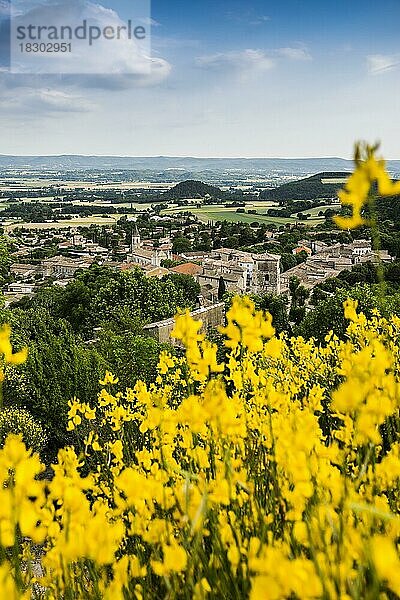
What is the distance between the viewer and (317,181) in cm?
9894

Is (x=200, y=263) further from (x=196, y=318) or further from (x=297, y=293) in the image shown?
(x=196, y=318)

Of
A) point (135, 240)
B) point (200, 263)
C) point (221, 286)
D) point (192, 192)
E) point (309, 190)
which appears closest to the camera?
point (221, 286)

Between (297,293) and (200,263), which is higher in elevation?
(200,263)

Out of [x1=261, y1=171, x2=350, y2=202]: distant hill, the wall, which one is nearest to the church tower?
[x1=261, y1=171, x2=350, y2=202]: distant hill

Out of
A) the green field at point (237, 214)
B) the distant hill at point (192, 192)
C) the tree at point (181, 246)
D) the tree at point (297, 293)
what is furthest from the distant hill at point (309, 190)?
the tree at point (297, 293)

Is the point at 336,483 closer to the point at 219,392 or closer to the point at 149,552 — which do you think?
the point at 219,392

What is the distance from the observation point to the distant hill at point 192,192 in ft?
400

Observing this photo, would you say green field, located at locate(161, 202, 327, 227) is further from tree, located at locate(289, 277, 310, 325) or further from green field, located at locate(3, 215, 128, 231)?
tree, located at locate(289, 277, 310, 325)

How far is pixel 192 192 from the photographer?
125 meters

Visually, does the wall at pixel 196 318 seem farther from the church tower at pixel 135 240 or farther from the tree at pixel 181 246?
→ the tree at pixel 181 246

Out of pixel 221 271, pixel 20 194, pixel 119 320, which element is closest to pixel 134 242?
pixel 221 271

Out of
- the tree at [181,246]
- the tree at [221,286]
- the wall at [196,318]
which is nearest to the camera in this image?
the wall at [196,318]

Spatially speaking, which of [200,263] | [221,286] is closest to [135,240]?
[200,263]

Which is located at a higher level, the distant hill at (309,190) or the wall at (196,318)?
the distant hill at (309,190)
